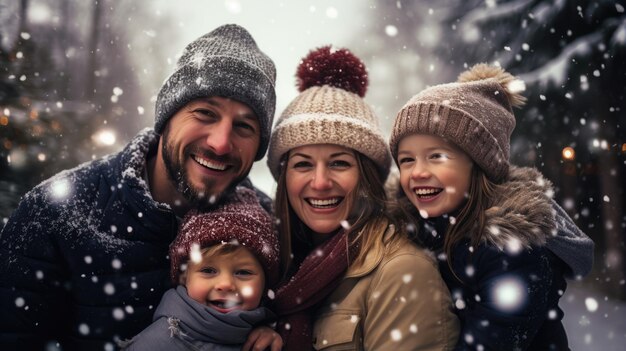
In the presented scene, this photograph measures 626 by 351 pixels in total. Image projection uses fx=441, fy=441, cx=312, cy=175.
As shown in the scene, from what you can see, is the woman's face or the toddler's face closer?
the toddler's face

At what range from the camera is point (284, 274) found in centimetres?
292

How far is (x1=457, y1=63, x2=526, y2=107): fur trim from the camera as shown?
3.02m

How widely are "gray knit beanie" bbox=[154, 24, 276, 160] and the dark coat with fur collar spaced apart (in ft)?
5.14

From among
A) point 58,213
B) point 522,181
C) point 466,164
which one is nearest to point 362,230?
point 466,164

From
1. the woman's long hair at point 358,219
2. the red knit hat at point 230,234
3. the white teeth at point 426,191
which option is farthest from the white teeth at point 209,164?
the white teeth at point 426,191

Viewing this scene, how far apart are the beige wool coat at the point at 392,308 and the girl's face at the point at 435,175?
312 millimetres

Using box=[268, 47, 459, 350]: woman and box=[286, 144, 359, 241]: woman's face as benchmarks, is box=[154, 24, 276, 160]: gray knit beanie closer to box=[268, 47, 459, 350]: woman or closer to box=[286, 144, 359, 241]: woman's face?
box=[268, 47, 459, 350]: woman

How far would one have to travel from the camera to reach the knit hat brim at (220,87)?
9.49 ft

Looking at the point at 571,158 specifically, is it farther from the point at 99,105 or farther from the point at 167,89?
the point at 99,105

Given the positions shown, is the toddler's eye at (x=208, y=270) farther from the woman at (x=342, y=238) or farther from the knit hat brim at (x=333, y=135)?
the knit hat brim at (x=333, y=135)

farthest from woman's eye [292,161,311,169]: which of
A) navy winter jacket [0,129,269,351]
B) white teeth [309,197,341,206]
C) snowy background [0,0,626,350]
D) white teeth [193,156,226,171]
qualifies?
snowy background [0,0,626,350]

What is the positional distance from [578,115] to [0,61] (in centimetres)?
660

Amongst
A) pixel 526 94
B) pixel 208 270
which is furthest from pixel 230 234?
pixel 526 94

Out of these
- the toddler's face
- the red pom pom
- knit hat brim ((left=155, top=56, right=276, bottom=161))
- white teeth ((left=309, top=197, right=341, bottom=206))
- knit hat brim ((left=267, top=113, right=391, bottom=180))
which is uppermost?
the red pom pom
